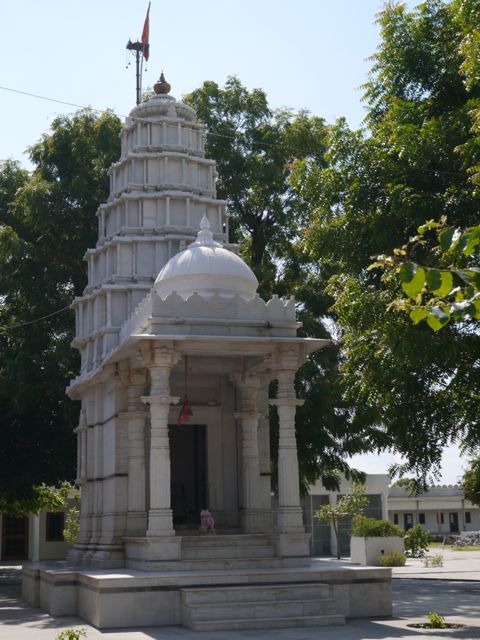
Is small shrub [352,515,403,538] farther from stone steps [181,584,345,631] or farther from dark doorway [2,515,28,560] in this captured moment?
stone steps [181,584,345,631]

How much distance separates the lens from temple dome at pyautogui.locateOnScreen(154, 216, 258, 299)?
19781mm

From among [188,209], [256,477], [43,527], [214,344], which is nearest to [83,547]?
[256,477]

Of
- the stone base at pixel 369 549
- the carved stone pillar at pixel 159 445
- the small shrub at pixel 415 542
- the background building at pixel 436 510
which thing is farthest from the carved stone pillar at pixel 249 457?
the background building at pixel 436 510

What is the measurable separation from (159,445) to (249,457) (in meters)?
4.13

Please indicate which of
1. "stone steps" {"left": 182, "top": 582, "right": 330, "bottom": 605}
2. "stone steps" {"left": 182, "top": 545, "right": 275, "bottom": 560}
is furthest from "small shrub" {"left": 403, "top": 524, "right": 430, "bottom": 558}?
"stone steps" {"left": 182, "top": 582, "right": 330, "bottom": 605}

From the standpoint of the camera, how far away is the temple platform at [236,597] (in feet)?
51.2

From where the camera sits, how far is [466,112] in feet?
52.8

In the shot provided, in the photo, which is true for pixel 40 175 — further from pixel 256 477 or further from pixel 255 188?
pixel 256 477

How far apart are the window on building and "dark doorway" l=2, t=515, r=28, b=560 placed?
4.21ft

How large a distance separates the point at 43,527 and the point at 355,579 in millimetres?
33375

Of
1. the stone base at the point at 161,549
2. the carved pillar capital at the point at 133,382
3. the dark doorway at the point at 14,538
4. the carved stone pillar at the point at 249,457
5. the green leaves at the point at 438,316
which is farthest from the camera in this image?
the dark doorway at the point at 14,538

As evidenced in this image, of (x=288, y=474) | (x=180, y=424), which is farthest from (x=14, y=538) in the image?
(x=288, y=474)

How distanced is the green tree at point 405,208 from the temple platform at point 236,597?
10.7 feet

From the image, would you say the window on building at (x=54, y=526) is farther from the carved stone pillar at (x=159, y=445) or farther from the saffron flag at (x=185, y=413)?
the carved stone pillar at (x=159, y=445)
